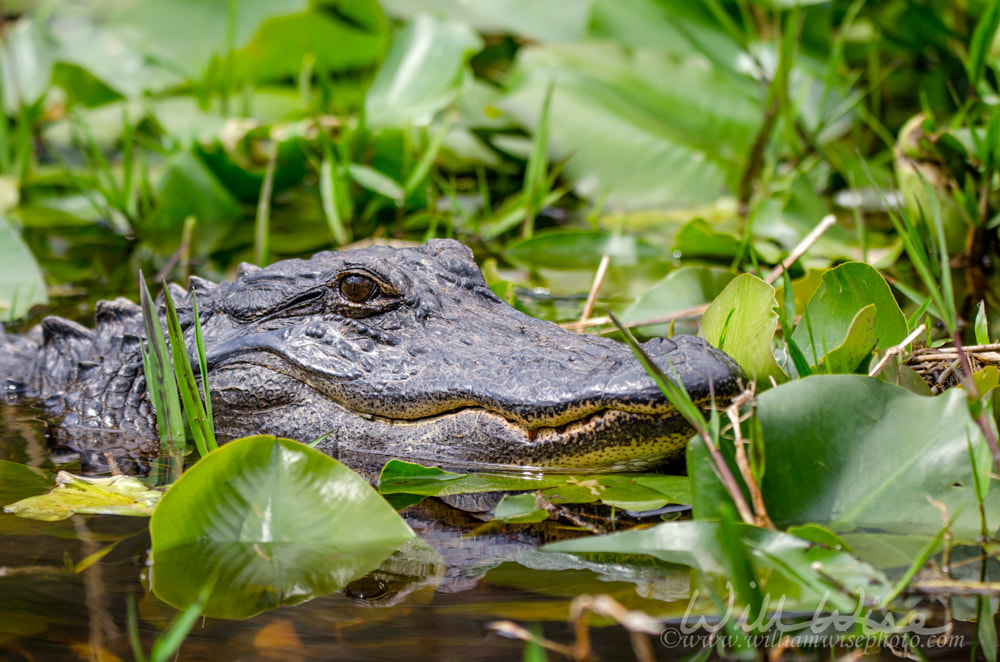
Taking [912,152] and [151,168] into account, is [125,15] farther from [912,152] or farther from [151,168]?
[912,152]

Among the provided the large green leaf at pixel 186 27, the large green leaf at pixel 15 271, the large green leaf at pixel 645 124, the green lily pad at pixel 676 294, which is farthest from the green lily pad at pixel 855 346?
the large green leaf at pixel 186 27

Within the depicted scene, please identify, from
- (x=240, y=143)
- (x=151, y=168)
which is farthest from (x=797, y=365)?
(x=151, y=168)

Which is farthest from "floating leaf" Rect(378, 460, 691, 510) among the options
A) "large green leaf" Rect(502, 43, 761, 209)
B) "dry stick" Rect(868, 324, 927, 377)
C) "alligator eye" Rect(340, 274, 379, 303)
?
"large green leaf" Rect(502, 43, 761, 209)

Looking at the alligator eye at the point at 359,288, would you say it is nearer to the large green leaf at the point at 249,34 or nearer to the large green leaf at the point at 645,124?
the large green leaf at the point at 645,124

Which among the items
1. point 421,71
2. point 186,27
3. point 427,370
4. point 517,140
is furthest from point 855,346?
point 186,27

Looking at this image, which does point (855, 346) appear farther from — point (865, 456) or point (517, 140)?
point (517, 140)

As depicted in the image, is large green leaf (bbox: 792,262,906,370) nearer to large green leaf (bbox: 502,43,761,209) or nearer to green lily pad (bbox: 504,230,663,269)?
green lily pad (bbox: 504,230,663,269)
